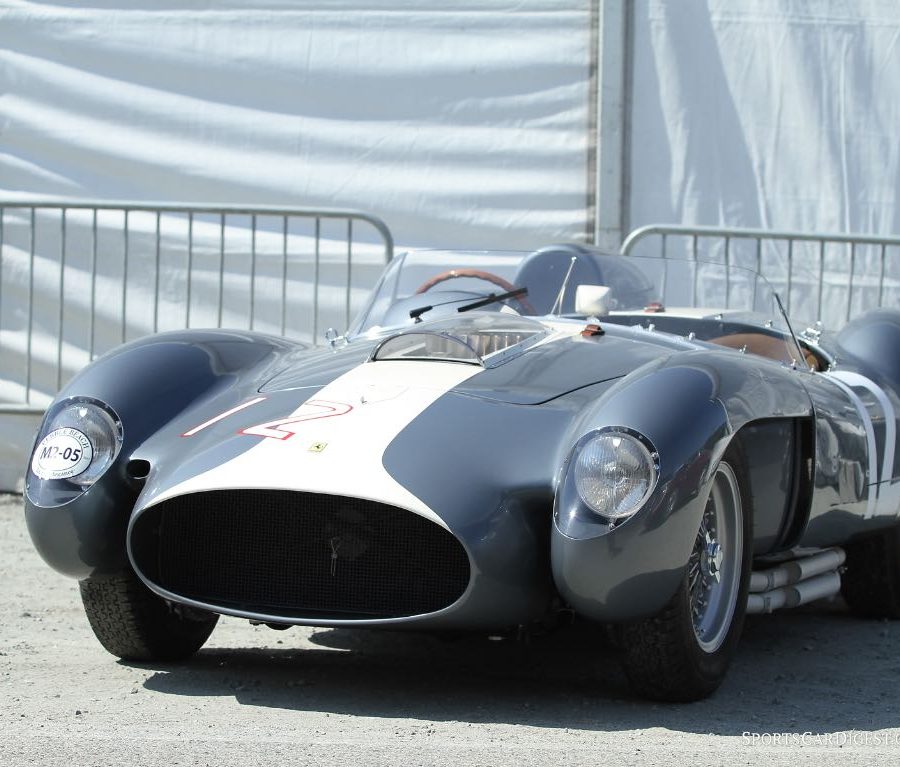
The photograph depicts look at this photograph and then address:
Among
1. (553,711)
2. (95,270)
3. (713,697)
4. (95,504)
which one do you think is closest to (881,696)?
(713,697)

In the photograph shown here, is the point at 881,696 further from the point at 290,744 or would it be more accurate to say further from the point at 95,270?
the point at 95,270

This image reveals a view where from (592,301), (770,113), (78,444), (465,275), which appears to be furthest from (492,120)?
(78,444)

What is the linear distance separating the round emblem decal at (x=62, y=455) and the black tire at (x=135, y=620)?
303 mm

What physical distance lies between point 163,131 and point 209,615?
5.20 meters

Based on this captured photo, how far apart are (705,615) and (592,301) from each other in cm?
138

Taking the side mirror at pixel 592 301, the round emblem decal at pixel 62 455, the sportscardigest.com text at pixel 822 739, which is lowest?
the sportscardigest.com text at pixel 822 739

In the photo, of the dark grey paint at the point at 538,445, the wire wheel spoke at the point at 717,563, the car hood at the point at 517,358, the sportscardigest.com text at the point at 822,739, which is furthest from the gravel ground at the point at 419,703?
the car hood at the point at 517,358

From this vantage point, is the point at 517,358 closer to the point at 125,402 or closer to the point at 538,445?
the point at 538,445

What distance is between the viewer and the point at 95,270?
8336mm

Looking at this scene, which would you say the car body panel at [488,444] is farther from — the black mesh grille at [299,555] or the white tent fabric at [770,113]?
the white tent fabric at [770,113]

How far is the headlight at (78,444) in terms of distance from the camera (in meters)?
4.01

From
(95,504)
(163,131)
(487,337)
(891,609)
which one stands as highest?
(163,131)

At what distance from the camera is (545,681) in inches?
163

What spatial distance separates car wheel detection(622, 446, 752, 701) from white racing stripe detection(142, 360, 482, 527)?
62cm
